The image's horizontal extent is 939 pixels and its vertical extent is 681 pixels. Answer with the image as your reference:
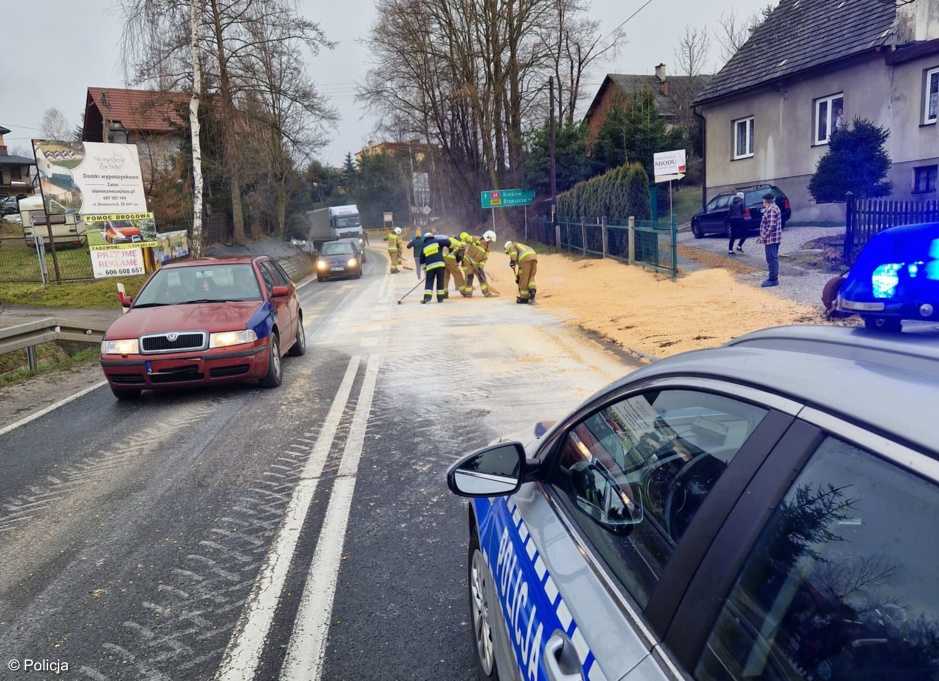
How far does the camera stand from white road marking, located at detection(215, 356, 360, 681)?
315 centimetres

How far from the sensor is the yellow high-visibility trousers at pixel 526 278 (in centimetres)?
1717

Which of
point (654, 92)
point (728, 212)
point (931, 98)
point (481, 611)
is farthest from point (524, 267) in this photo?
point (654, 92)

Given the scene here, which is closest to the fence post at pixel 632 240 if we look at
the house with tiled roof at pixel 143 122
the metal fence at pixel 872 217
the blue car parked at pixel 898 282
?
the metal fence at pixel 872 217

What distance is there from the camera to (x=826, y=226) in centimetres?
2303

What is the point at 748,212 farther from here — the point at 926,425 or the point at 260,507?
the point at 926,425

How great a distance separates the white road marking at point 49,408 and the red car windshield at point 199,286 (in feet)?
4.47

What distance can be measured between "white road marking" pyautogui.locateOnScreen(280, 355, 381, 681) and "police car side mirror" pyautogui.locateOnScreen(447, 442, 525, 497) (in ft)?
3.93

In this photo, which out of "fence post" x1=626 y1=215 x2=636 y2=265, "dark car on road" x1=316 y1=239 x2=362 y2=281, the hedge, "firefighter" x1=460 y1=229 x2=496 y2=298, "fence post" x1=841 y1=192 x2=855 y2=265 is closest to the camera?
"fence post" x1=841 y1=192 x2=855 y2=265

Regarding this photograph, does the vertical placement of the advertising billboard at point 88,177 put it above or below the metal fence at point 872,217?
above

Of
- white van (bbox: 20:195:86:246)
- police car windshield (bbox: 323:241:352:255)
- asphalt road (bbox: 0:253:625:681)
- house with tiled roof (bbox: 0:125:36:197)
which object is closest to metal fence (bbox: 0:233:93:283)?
white van (bbox: 20:195:86:246)

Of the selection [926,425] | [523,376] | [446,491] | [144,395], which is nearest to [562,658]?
[926,425]

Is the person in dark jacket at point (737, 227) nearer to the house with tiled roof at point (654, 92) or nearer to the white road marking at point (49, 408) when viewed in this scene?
the white road marking at point (49, 408)

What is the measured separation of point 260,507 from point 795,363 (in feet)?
13.3

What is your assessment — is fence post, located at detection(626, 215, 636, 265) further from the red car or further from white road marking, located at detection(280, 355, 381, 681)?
white road marking, located at detection(280, 355, 381, 681)
